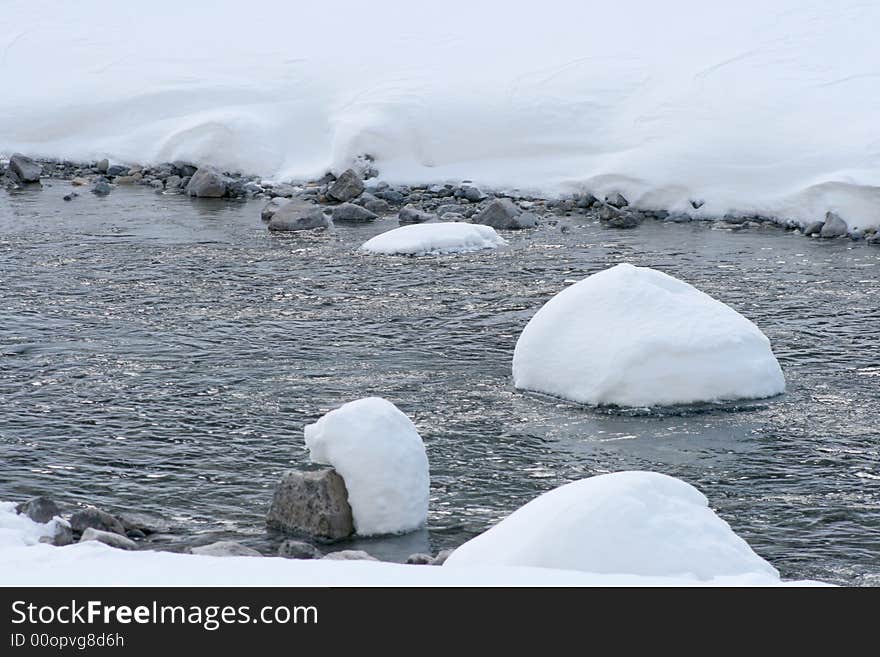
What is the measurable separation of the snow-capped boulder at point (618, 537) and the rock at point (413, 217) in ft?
50.7

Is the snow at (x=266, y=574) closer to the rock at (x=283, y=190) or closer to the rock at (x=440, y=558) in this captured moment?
the rock at (x=440, y=558)

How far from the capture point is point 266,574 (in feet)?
22.9

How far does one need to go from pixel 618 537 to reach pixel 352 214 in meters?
16.4

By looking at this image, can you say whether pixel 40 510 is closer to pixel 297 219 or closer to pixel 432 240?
pixel 432 240

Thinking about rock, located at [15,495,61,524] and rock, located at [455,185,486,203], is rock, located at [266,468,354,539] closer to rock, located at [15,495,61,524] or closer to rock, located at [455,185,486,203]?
rock, located at [15,495,61,524]

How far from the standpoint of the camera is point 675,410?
13.2 m

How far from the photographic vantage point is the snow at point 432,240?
20.8 m

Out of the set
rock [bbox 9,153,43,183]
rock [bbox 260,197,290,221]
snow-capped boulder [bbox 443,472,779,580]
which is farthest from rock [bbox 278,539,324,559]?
rock [bbox 9,153,43,183]

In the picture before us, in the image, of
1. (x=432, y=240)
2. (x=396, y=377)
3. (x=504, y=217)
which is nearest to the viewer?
(x=396, y=377)

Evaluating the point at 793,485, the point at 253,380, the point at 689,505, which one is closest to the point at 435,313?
the point at 253,380

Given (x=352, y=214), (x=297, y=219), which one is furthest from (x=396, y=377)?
(x=352, y=214)

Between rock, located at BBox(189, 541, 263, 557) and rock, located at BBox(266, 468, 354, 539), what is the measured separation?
81cm

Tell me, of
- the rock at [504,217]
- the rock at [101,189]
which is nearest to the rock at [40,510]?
the rock at [504,217]

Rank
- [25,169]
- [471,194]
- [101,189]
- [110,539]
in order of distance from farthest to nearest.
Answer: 1. [25,169]
2. [101,189]
3. [471,194]
4. [110,539]
